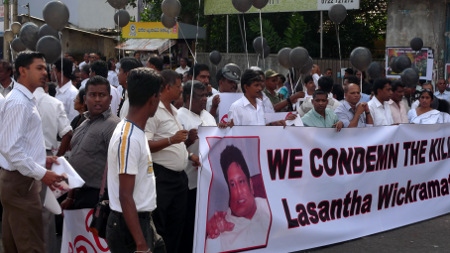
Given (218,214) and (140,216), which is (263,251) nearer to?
(218,214)

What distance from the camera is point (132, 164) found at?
12.9ft

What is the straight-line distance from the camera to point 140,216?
4.12m

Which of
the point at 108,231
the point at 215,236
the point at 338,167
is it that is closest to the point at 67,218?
the point at 215,236

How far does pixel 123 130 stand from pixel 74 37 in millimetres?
29625

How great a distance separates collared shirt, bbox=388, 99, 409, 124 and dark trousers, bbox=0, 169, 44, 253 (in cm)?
460

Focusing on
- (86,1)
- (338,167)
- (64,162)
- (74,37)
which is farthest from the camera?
(86,1)

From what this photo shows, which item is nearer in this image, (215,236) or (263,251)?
(215,236)

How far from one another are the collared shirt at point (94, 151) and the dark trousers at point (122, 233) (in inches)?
56.9

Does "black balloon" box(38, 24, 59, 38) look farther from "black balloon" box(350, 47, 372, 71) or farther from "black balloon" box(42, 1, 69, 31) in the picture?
"black balloon" box(350, 47, 372, 71)

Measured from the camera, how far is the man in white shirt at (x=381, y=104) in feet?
26.9

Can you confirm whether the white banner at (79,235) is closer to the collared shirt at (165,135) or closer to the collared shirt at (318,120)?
the collared shirt at (165,135)

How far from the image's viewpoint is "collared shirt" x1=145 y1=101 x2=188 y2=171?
17.9ft

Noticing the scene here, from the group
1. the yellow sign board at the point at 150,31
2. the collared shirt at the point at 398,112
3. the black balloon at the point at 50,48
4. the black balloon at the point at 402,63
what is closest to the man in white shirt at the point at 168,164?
the black balloon at the point at 50,48

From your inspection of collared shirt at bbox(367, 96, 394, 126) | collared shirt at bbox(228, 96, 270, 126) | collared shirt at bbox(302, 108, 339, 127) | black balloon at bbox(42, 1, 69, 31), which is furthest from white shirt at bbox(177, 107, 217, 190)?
black balloon at bbox(42, 1, 69, 31)
